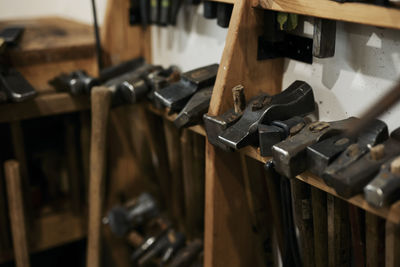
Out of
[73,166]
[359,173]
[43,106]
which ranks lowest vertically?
[73,166]

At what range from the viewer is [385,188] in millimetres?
788

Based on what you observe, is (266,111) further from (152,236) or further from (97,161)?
(152,236)

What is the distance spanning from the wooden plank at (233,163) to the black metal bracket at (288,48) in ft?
0.06

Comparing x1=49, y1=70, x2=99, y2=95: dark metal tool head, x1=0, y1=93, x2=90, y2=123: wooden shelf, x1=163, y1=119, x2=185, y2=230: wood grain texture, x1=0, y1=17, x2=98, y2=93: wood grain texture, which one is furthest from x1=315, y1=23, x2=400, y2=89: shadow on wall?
x1=0, y1=17, x2=98, y2=93: wood grain texture

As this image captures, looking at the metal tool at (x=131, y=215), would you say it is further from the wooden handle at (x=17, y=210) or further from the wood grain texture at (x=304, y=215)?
the wood grain texture at (x=304, y=215)

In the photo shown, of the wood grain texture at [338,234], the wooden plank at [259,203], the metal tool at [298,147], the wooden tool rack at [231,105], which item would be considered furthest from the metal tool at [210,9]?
the wood grain texture at [338,234]

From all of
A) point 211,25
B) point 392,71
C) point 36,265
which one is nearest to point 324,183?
point 392,71

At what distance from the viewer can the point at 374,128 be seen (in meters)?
0.91

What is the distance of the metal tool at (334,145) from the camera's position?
882 mm

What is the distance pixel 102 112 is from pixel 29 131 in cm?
79

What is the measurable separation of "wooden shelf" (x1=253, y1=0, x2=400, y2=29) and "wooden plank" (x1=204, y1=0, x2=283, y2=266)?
119mm

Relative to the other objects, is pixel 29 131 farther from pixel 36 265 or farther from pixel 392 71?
pixel 392 71

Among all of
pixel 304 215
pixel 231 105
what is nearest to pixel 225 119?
pixel 231 105

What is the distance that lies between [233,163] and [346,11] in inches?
21.5
